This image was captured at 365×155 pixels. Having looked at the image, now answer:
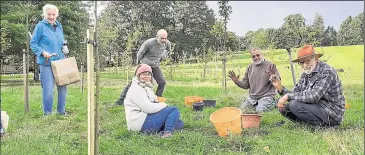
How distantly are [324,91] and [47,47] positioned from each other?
425 cm

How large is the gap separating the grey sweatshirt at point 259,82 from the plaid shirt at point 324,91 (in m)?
1.74

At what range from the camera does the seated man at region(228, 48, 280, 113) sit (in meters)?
7.29

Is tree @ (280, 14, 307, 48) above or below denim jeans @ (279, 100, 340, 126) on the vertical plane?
above

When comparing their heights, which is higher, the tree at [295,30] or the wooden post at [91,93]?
the tree at [295,30]

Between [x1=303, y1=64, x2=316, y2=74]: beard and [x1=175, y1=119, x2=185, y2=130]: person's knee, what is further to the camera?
[x1=175, y1=119, x2=185, y2=130]: person's knee

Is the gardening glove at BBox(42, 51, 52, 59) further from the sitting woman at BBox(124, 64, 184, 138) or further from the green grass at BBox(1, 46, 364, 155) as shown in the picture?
the sitting woman at BBox(124, 64, 184, 138)

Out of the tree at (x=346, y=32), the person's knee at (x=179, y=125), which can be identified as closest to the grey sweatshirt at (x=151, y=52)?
the person's knee at (x=179, y=125)

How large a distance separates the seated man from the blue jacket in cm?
307

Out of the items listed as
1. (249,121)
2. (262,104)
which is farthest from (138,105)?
(262,104)

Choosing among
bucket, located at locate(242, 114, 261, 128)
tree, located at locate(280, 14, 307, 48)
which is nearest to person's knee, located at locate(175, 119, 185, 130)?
bucket, located at locate(242, 114, 261, 128)

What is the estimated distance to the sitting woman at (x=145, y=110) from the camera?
5312 mm

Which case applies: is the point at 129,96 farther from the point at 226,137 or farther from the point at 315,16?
the point at 315,16

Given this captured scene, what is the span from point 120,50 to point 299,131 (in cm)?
2331

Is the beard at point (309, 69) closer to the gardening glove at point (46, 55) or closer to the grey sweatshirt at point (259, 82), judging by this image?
the grey sweatshirt at point (259, 82)
